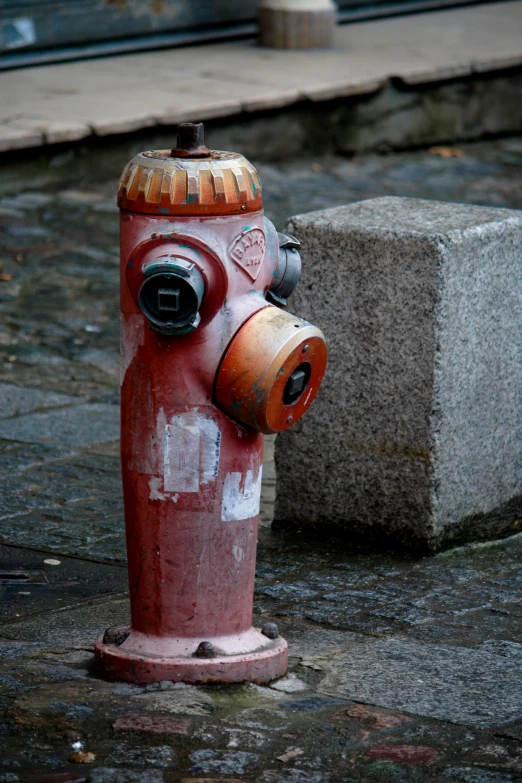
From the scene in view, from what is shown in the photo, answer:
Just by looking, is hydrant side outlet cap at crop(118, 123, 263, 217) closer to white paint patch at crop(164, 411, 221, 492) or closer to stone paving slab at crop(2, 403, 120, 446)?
white paint patch at crop(164, 411, 221, 492)

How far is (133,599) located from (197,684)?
0.26 meters

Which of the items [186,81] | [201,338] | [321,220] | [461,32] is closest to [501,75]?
[461,32]

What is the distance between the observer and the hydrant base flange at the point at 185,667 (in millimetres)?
3012

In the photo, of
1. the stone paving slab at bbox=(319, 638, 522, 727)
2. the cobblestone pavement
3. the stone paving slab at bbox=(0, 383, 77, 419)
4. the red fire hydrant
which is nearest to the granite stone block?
the cobblestone pavement

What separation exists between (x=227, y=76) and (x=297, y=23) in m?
1.33

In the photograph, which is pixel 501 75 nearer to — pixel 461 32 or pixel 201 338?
pixel 461 32

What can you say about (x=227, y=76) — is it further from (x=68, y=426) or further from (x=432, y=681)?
(x=432, y=681)

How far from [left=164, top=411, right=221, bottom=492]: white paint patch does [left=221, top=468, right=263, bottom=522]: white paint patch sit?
52 millimetres

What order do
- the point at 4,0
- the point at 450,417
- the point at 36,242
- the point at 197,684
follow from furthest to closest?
the point at 4,0 < the point at 36,242 < the point at 450,417 < the point at 197,684

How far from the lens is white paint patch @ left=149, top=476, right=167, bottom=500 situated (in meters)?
3.00

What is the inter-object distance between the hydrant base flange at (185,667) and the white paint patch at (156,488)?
0.36 meters

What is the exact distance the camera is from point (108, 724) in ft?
9.23

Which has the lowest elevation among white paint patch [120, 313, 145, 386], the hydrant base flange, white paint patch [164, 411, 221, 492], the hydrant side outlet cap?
the hydrant base flange

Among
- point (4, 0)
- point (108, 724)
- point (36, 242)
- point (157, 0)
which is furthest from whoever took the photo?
point (157, 0)
